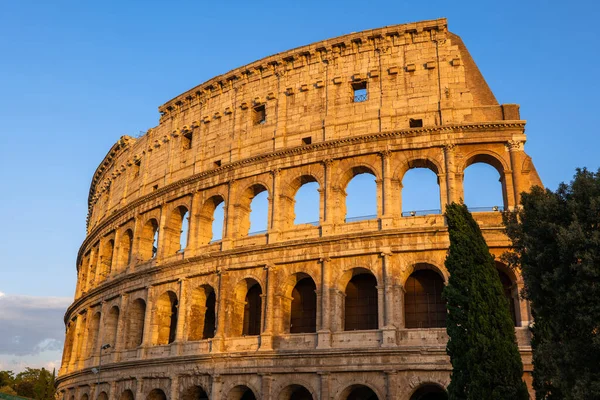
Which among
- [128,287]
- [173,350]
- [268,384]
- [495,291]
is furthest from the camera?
[128,287]

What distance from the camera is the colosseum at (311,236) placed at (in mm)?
21578

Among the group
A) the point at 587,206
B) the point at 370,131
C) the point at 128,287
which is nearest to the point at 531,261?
the point at 587,206

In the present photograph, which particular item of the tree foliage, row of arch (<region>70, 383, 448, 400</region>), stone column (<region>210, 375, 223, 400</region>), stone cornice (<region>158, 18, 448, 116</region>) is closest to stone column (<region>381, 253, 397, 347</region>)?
row of arch (<region>70, 383, 448, 400</region>)

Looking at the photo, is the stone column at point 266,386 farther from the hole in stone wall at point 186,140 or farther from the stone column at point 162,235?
the hole in stone wall at point 186,140

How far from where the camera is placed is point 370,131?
24.5 metres

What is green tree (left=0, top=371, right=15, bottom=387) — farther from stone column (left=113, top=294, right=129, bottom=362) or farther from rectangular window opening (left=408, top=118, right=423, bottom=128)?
rectangular window opening (left=408, top=118, right=423, bottom=128)

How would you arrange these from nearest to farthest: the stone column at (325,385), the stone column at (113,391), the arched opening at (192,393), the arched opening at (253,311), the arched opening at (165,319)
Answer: the stone column at (325,385) < the arched opening at (192,393) < the arched opening at (253,311) < the arched opening at (165,319) < the stone column at (113,391)

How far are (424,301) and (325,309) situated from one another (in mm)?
3765

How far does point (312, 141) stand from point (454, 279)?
1138 cm

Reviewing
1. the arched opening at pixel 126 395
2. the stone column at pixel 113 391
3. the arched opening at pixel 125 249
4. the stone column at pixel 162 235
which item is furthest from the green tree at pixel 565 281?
the arched opening at pixel 125 249

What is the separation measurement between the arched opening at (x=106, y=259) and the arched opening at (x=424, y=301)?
61.7ft

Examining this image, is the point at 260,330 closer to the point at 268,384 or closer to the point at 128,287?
the point at 268,384

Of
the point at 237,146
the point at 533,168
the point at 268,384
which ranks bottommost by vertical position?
the point at 268,384

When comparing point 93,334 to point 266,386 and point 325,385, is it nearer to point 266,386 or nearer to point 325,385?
point 266,386
